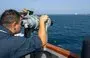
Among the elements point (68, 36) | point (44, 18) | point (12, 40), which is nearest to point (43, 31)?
point (44, 18)

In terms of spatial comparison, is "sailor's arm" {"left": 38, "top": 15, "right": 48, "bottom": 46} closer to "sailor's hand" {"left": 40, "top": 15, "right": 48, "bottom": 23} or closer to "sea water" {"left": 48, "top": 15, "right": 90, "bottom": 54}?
"sailor's hand" {"left": 40, "top": 15, "right": 48, "bottom": 23}

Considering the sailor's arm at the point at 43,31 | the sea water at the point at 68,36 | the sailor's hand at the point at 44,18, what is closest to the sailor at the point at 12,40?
the sailor's arm at the point at 43,31

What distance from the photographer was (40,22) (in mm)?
3553

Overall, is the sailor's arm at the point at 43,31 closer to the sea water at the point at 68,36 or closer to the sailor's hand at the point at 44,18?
the sailor's hand at the point at 44,18

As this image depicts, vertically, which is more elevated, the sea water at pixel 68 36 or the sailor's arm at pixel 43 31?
the sailor's arm at pixel 43 31

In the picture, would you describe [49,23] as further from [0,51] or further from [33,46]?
[0,51]

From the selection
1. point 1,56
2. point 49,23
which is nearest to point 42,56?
point 49,23

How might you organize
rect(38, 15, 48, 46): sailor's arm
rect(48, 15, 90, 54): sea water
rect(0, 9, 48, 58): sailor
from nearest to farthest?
1. rect(0, 9, 48, 58): sailor
2. rect(38, 15, 48, 46): sailor's arm
3. rect(48, 15, 90, 54): sea water

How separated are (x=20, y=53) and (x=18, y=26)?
0.26m

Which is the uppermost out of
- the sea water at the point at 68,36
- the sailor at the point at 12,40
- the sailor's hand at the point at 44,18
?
the sailor's hand at the point at 44,18

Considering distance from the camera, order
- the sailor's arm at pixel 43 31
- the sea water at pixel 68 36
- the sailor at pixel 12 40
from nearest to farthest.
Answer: the sailor at pixel 12 40 → the sailor's arm at pixel 43 31 → the sea water at pixel 68 36

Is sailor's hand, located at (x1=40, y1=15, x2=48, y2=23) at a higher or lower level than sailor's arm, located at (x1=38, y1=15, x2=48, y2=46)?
higher

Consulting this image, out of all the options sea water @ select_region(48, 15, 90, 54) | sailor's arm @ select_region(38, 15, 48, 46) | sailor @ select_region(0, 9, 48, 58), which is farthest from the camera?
sea water @ select_region(48, 15, 90, 54)

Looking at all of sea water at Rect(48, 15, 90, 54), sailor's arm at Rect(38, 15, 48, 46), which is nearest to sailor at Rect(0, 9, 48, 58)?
sailor's arm at Rect(38, 15, 48, 46)
